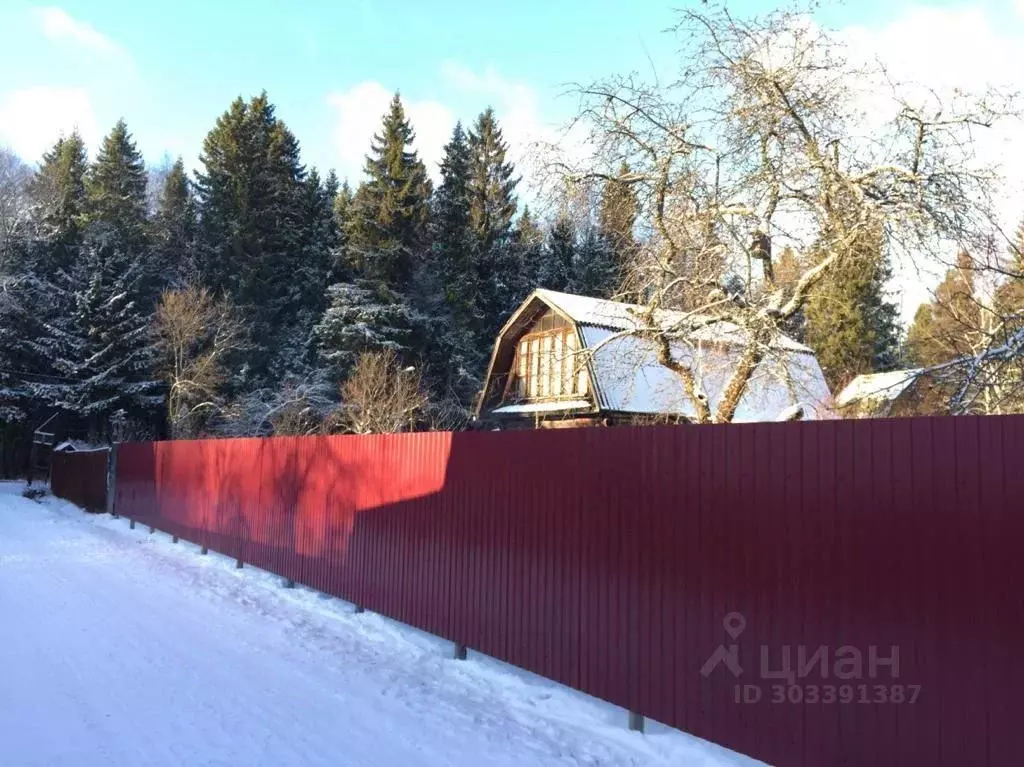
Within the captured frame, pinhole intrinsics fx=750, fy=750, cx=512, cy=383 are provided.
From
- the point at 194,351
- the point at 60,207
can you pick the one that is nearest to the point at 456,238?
the point at 194,351

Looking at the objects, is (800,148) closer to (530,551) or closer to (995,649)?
(530,551)

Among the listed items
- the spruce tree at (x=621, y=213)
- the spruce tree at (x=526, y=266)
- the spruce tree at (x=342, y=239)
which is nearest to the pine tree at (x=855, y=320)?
the spruce tree at (x=621, y=213)

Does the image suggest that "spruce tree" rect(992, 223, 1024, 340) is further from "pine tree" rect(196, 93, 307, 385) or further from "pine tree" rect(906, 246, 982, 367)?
"pine tree" rect(196, 93, 307, 385)

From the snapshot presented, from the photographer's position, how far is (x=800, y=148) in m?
10.9

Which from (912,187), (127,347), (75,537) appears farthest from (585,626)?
(127,347)

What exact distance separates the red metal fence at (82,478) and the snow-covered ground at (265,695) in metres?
13.7

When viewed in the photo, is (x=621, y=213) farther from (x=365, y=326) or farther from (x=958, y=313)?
(x=365, y=326)

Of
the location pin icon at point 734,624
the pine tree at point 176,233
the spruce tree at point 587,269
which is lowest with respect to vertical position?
the location pin icon at point 734,624

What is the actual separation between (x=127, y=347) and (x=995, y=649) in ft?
127

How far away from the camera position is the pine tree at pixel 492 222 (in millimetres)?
36719

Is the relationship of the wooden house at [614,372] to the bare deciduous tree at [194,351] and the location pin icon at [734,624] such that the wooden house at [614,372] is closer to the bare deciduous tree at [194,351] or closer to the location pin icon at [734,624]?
the location pin icon at [734,624]

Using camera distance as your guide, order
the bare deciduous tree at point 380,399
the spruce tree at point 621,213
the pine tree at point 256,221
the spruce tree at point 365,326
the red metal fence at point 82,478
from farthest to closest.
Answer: the pine tree at point 256,221 < the spruce tree at point 365,326 < the bare deciduous tree at point 380,399 < the red metal fence at point 82,478 < the spruce tree at point 621,213

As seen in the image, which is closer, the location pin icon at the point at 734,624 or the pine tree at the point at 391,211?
the location pin icon at the point at 734,624

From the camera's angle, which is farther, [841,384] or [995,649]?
[841,384]
